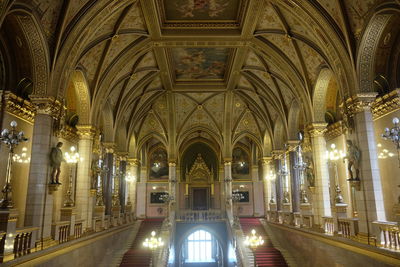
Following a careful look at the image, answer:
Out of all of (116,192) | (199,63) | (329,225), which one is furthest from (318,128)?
(116,192)

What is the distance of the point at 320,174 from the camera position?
13.6 meters

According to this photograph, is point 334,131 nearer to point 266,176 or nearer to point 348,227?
point 348,227

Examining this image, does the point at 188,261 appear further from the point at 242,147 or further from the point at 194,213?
the point at 242,147

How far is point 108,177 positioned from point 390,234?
46.2 feet

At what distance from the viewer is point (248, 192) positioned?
3095cm

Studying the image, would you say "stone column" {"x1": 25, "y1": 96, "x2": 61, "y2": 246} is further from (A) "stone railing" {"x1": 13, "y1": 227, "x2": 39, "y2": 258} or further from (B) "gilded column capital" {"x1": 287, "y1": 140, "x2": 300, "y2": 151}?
(B) "gilded column capital" {"x1": 287, "y1": 140, "x2": 300, "y2": 151}

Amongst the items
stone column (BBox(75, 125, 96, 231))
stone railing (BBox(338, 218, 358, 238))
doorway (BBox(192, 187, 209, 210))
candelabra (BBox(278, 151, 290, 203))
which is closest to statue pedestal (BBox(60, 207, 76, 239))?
stone column (BBox(75, 125, 96, 231))

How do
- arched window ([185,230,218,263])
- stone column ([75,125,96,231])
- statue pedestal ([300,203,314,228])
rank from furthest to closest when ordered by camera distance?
arched window ([185,230,218,263]) → statue pedestal ([300,203,314,228]) → stone column ([75,125,96,231])

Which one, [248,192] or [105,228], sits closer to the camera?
[105,228]

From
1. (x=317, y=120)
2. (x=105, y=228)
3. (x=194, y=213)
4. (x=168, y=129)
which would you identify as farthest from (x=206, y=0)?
(x=194, y=213)

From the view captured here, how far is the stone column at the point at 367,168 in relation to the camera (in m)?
9.44

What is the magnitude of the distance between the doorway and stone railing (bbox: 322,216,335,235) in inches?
725

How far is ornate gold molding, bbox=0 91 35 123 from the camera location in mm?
10534

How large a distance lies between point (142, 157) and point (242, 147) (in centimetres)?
985
